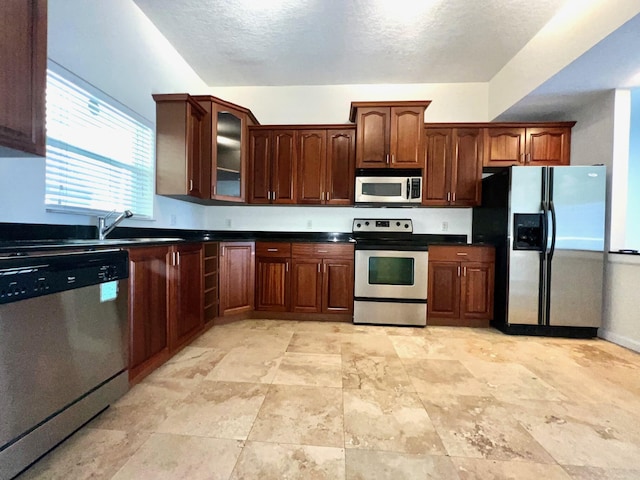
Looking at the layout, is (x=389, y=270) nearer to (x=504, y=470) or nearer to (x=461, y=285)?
(x=461, y=285)

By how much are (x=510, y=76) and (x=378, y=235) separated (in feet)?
7.41

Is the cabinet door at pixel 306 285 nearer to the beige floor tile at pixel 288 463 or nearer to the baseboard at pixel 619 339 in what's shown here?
the beige floor tile at pixel 288 463

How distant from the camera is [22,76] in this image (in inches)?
46.0

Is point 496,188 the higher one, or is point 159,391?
point 496,188

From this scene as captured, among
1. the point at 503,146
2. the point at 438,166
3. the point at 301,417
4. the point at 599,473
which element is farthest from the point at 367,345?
the point at 503,146

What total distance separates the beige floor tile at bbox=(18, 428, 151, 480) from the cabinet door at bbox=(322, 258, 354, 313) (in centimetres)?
206

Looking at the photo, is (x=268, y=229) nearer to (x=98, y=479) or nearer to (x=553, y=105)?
(x=98, y=479)

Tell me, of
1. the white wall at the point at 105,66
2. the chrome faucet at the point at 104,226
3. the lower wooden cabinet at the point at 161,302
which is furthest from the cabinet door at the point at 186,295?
the white wall at the point at 105,66

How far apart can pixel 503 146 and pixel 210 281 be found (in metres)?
3.62

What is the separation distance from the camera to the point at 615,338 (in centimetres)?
262

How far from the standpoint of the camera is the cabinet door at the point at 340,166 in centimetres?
332

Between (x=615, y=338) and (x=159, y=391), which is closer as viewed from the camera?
(x=159, y=391)

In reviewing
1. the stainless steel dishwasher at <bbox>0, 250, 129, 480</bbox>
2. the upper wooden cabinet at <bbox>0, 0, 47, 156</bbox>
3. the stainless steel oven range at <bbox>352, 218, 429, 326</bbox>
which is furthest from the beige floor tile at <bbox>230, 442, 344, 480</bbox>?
the stainless steel oven range at <bbox>352, 218, 429, 326</bbox>

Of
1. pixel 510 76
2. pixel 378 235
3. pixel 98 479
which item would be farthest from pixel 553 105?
pixel 98 479
